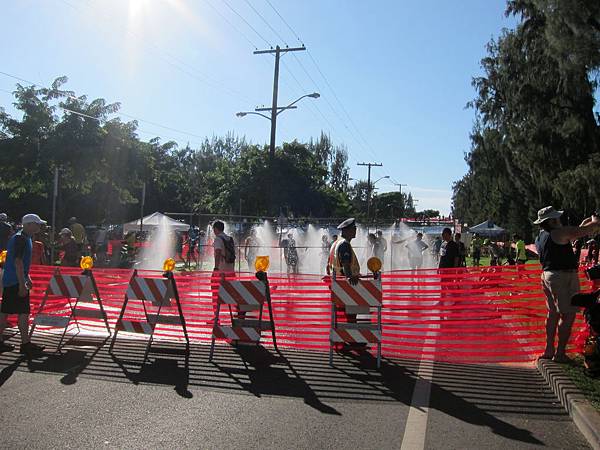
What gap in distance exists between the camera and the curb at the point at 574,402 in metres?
4.41

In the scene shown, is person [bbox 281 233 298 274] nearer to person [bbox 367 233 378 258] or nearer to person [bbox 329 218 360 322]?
person [bbox 367 233 378 258]

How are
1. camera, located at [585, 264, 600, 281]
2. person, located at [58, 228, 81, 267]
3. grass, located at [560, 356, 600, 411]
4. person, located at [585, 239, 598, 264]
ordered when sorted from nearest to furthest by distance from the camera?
1. grass, located at [560, 356, 600, 411]
2. camera, located at [585, 264, 600, 281]
3. person, located at [58, 228, 81, 267]
4. person, located at [585, 239, 598, 264]

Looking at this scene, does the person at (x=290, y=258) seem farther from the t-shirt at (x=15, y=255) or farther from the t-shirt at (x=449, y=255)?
the t-shirt at (x=15, y=255)

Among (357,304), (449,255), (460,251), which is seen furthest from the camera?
(460,251)

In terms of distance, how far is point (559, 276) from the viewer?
6.56m

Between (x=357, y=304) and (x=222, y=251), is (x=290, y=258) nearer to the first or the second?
(x=222, y=251)

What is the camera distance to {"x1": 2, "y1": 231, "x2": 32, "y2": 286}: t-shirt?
7516 mm

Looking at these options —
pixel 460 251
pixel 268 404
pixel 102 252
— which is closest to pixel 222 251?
pixel 268 404

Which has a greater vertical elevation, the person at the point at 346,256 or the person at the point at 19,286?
the person at the point at 346,256

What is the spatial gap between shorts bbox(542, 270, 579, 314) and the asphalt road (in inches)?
33.4

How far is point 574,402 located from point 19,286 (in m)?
6.49

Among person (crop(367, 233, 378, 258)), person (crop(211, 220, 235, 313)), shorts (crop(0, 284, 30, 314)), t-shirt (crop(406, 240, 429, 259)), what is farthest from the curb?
person (crop(367, 233, 378, 258))

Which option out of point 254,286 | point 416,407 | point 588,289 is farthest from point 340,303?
point 588,289

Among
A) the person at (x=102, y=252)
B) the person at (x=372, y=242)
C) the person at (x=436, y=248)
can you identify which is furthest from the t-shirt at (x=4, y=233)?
the person at (x=436, y=248)
